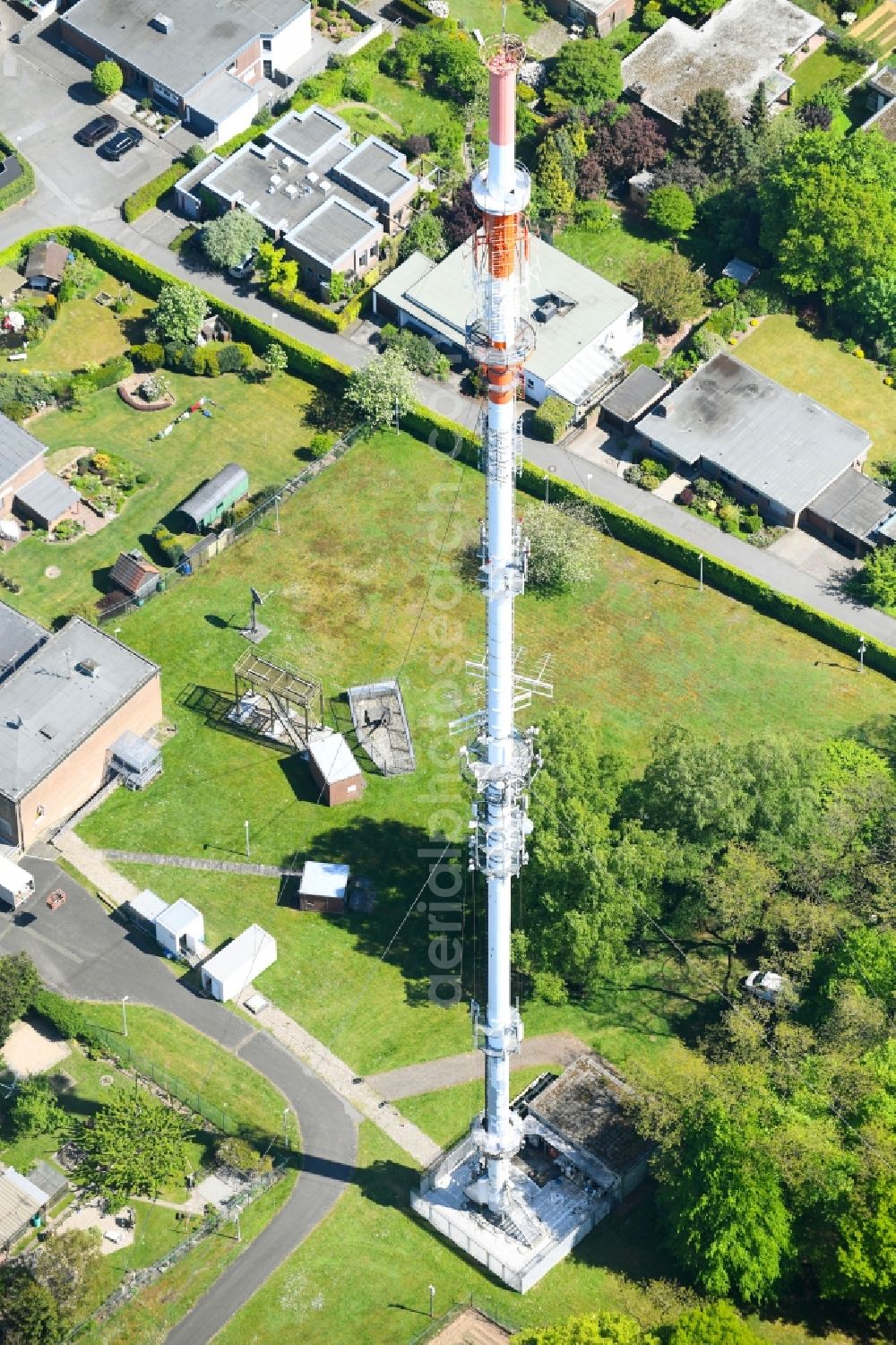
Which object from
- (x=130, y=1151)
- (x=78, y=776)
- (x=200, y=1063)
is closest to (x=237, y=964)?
(x=200, y=1063)

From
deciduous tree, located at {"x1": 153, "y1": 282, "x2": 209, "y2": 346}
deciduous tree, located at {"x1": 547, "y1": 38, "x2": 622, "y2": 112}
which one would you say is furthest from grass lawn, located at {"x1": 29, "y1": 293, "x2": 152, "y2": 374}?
deciduous tree, located at {"x1": 547, "y1": 38, "x2": 622, "y2": 112}

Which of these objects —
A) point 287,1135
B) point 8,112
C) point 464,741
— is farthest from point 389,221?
point 287,1135

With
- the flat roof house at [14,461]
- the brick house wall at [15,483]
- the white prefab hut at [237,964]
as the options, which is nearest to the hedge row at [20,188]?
the flat roof house at [14,461]

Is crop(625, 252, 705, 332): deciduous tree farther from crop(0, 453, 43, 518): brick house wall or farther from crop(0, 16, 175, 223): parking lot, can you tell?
crop(0, 453, 43, 518): brick house wall

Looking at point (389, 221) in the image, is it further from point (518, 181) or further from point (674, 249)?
point (518, 181)

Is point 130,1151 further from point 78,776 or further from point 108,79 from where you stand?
point 108,79

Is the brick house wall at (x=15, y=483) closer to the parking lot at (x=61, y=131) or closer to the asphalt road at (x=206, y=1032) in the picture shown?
the parking lot at (x=61, y=131)
